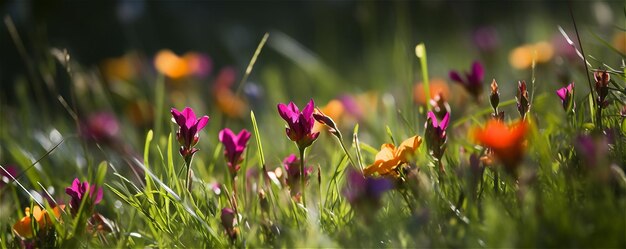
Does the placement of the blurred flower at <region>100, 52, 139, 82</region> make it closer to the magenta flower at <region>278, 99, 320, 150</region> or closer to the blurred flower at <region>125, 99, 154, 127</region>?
the blurred flower at <region>125, 99, 154, 127</region>

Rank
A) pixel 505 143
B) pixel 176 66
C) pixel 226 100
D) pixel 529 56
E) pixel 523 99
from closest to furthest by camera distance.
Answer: pixel 505 143
pixel 523 99
pixel 529 56
pixel 226 100
pixel 176 66

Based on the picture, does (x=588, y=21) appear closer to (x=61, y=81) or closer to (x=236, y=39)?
(x=236, y=39)

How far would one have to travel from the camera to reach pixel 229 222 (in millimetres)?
1231

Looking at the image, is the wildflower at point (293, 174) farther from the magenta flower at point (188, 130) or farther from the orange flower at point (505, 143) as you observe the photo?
the orange flower at point (505, 143)

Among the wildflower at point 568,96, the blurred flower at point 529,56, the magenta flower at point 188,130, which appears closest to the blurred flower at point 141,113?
the blurred flower at point 529,56

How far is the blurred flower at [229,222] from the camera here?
1224mm

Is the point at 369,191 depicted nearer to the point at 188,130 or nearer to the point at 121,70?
the point at 188,130

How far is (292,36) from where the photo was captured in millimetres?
4527

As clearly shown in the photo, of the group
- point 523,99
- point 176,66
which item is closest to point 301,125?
point 523,99

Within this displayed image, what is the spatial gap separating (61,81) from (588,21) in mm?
2645

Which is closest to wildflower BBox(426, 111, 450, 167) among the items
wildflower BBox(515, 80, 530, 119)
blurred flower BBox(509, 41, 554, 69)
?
wildflower BBox(515, 80, 530, 119)

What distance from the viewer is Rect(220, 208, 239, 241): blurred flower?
48.2 inches

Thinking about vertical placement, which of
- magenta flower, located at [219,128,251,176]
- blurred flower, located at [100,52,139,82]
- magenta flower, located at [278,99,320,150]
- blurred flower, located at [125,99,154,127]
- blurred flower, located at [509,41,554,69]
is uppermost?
magenta flower, located at [278,99,320,150]

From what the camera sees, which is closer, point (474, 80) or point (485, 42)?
point (474, 80)
